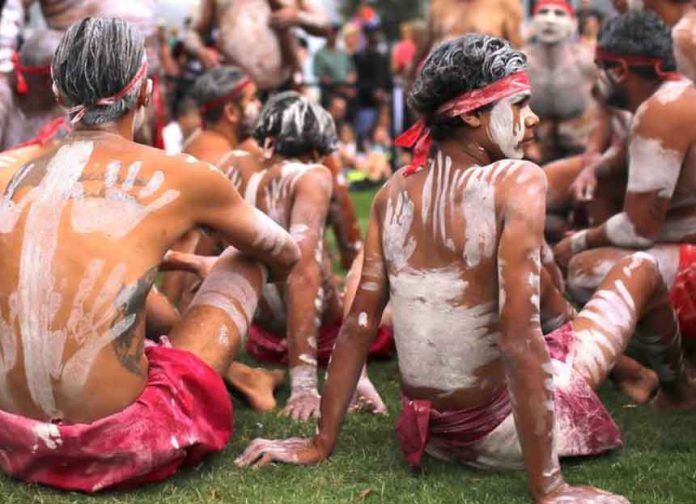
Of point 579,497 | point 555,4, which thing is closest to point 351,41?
point 555,4

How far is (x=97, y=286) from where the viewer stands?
3213 millimetres

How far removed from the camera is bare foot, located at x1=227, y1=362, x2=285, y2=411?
421 centimetres

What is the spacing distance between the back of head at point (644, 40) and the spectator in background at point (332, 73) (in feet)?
33.1

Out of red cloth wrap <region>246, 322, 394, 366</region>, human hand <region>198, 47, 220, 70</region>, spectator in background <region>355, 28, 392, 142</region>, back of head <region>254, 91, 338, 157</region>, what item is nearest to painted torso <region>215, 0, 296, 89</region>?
human hand <region>198, 47, 220, 70</region>

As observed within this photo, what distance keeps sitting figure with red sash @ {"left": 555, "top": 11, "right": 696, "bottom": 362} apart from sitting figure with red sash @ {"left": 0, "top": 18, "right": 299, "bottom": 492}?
61.8 inches

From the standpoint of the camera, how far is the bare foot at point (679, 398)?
4121mm

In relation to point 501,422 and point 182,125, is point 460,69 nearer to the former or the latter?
point 501,422

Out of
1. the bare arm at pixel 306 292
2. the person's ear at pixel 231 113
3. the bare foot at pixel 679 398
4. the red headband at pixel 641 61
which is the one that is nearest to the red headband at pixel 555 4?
the person's ear at pixel 231 113

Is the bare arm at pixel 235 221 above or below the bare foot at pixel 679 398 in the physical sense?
above

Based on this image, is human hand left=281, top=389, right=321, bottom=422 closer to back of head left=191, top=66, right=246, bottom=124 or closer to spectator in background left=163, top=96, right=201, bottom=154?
back of head left=191, top=66, right=246, bottom=124

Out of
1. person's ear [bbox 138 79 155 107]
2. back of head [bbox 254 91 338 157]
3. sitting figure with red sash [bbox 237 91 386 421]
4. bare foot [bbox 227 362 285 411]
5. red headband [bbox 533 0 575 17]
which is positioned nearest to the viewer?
person's ear [bbox 138 79 155 107]

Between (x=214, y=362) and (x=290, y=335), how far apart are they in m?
0.82

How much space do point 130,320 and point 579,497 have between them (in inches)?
47.3

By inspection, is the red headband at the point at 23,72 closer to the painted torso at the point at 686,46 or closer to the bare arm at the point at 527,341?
the painted torso at the point at 686,46
